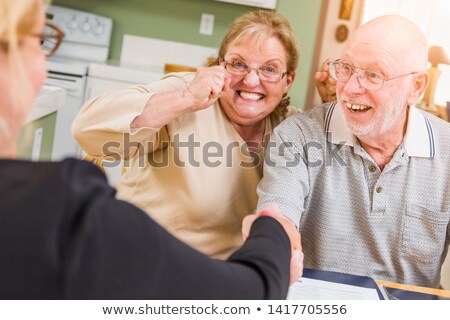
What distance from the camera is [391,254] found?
1.61 metres

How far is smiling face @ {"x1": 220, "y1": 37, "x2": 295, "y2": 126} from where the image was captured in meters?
1.79

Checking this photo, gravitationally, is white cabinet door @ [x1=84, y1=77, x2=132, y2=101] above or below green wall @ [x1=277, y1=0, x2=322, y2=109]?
below

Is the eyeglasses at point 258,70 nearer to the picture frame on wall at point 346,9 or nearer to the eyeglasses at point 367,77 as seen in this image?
the eyeglasses at point 367,77

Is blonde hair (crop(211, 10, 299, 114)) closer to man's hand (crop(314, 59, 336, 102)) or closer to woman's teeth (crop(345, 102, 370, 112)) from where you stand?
man's hand (crop(314, 59, 336, 102))

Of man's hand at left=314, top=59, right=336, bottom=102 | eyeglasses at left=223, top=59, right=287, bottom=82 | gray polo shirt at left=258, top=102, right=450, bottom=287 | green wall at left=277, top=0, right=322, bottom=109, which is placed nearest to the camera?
gray polo shirt at left=258, top=102, right=450, bottom=287

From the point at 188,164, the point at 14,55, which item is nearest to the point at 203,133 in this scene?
the point at 188,164

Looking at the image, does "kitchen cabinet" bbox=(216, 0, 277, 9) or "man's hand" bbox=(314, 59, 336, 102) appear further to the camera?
"kitchen cabinet" bbox=(216, 0, 277, 9)

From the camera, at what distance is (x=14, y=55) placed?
0.71 meters

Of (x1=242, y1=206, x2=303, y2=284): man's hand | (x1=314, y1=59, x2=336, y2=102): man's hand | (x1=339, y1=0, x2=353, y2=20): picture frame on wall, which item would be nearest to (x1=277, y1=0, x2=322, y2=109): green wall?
(x1=339, y1=0, x2=353, y2=20): picture frame on wall

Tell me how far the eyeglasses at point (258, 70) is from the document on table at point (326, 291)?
2.31 feet

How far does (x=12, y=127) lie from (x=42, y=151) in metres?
1.90

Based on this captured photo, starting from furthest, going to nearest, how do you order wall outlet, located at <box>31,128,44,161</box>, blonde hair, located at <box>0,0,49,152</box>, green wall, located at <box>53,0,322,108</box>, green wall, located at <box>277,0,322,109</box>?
green wall, located at <box>53,0,322,108</box>
green wall, located at <box>277,0,322,109</box>
wall outlet, located at <box>31,128,44,161</box>
blonde hair, located at <box>0,0,49,152</box>

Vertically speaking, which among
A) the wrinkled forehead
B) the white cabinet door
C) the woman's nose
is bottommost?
the white cabinet door

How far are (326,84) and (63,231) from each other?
4.69ft
